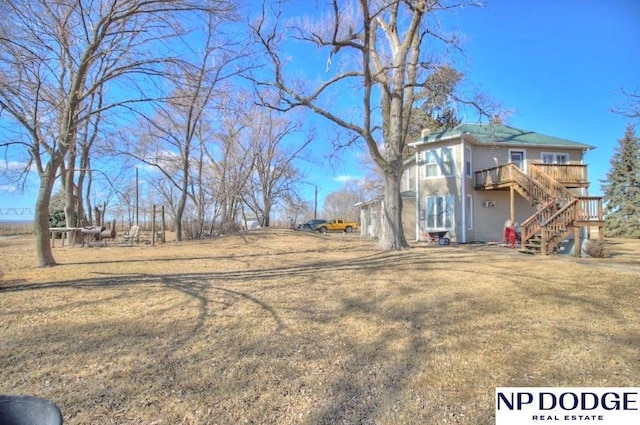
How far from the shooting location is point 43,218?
8742 millimetres

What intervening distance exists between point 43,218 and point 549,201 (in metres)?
16.5

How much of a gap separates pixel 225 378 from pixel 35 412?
6.54ft

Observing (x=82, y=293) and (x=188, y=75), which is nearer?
(x=82, y=293)

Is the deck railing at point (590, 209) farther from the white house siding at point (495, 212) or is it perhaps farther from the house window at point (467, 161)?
the house window at point (467, 161)

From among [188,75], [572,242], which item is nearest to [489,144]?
[572,242]

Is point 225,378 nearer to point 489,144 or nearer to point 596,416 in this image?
point 596,416

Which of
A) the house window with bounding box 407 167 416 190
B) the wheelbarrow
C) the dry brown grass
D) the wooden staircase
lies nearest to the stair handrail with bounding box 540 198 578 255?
the wooden staircase

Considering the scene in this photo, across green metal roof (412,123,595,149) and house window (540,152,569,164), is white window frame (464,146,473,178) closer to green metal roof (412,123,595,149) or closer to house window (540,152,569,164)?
green metal roof (412,123,595,149)

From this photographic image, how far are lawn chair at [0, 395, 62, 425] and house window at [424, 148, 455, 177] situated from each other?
19.4 metres

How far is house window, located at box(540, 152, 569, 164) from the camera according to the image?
772 inches

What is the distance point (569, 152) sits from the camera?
64.8 ft

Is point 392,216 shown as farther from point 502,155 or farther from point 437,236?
point 502,155

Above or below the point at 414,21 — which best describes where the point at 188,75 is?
below

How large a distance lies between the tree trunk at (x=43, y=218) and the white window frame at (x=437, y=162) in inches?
651
